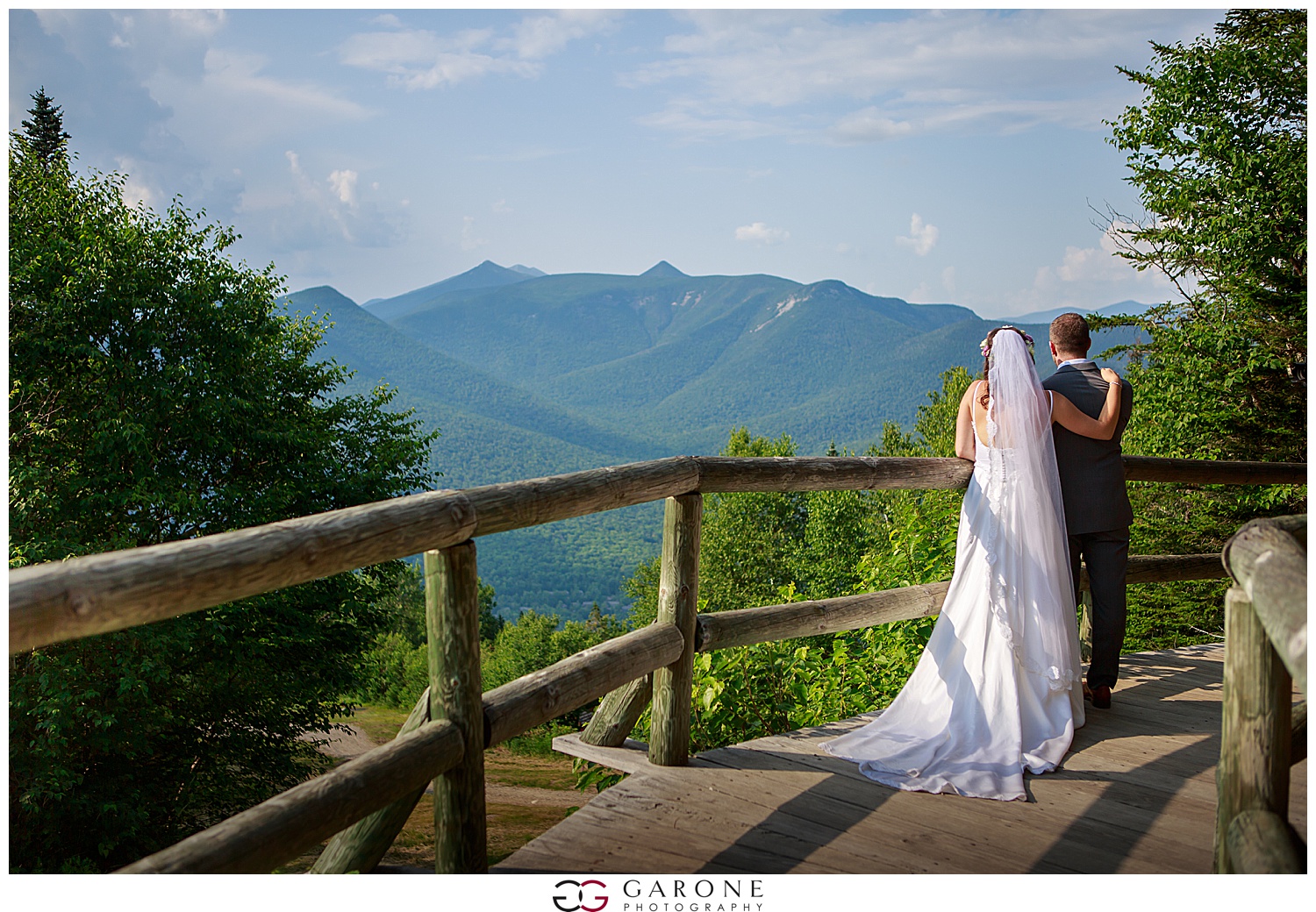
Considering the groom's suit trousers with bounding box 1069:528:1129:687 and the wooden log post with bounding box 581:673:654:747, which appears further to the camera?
the groom's suit trousers with bounding box 1069:528:1129:687

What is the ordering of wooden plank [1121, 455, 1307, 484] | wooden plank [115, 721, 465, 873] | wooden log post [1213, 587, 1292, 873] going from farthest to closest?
wooden plank [1121, 455, 1307, 484] → wooden log post [1213, 587, 1292, 873] → wooden plank [115, 721, 465, 873]

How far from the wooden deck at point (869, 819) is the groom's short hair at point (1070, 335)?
1409mm

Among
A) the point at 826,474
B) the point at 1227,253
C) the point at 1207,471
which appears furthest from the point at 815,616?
the point at 1227,253

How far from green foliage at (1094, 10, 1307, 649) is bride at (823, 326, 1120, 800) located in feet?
37.2

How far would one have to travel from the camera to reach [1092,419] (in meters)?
3.41

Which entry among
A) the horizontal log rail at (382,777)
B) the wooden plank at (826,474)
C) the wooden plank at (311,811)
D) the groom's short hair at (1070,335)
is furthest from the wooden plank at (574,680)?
the groom's short hair at (1070,335)

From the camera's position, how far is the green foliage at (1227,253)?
13.5m

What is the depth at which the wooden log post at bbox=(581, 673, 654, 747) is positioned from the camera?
2836 mm

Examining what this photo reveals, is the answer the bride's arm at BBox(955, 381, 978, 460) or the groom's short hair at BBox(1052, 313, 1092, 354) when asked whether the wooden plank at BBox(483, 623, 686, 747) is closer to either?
the bride's arm at BBox(955, 381, 978, 460)

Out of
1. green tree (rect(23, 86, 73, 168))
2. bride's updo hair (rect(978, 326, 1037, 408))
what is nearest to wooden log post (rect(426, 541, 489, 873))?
bride's updo hair (rect(978, 326, 1037, 408))

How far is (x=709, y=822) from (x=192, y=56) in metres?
172

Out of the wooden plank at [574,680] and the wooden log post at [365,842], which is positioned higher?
the wooden plank at [574,680]
